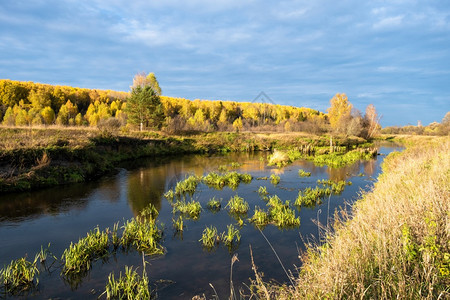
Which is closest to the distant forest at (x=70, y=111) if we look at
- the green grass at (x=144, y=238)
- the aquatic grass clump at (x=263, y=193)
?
the aquatic grass clump at (x=263, y=193)

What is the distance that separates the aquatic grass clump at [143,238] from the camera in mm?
8555

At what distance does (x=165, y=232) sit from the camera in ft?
32.7

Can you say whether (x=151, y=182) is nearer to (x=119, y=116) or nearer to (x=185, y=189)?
(x=185, y=189)

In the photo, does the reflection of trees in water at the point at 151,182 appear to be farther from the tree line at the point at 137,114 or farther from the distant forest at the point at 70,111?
the distant forest at the point at 70,111

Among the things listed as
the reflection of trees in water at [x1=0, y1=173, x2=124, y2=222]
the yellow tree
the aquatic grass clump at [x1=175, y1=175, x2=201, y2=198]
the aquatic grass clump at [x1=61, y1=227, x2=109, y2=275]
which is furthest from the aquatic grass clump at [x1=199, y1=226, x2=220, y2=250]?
the yellow tree

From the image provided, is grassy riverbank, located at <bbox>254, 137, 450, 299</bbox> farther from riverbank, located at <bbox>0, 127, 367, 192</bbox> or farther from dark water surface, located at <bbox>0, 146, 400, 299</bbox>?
→ riverbank, located at <bbox>0, 127, 367, 192</bbox>

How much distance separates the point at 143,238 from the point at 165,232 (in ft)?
4.02

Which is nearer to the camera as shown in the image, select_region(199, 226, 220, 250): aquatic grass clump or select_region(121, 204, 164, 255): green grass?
select_region(121, 204, 164, 255): green grass

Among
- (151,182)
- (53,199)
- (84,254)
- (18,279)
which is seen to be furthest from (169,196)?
(18,279)

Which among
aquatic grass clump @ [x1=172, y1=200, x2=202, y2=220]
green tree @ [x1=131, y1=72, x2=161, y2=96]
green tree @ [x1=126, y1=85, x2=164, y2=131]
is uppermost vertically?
green tree @ [x1=131, y1=72, x2=161, y2=96]

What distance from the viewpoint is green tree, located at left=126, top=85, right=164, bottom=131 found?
46.0m

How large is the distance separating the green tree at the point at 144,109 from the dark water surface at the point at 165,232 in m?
28.1

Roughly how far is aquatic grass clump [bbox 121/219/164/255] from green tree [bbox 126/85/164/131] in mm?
38384

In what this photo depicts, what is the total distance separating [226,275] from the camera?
7148mm
